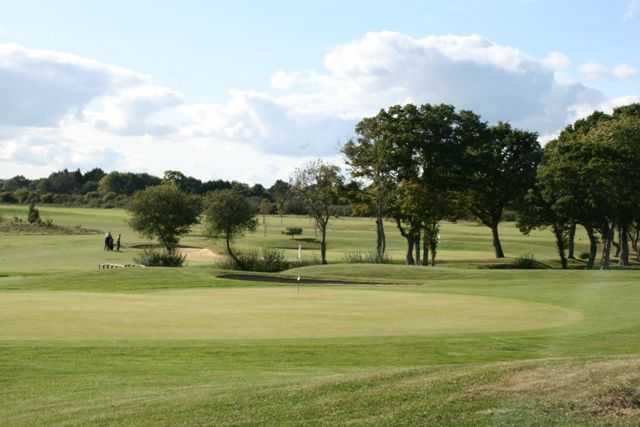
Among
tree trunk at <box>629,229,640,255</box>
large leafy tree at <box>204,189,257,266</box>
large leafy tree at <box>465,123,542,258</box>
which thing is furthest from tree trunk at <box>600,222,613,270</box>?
large leafy tree at <box>204,189,257,266</box>

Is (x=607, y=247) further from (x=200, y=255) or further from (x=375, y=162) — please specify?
(x=200, y=255)

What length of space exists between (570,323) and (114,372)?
1306cm

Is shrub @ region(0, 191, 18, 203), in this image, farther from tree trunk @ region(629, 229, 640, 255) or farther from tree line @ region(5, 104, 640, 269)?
tree trunk @ region(629, 229, 640, 255)

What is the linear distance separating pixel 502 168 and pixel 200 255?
1053 inches

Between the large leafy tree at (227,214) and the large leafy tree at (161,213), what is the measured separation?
10.5ft

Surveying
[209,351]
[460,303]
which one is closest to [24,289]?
[460,303]

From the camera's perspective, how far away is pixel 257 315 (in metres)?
25.2

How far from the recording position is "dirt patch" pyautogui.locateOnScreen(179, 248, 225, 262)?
71.6m

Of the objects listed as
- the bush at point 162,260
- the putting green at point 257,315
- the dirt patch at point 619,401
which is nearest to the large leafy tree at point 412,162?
the bush at point 162,260

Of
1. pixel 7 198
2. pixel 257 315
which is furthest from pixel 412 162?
pixel 7 198

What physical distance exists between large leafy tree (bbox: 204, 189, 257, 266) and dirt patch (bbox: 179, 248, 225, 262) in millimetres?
2218

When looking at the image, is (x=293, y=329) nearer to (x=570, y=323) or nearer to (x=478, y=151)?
(x=570, y=323)

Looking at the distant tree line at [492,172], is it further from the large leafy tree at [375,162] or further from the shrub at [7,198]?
the shrub at [7,198]

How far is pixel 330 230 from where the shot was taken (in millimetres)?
125500
